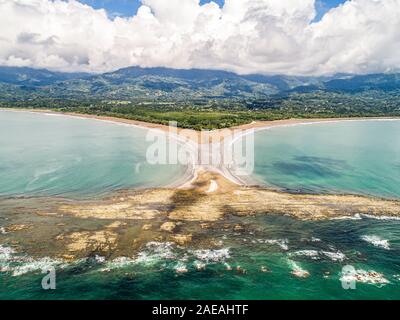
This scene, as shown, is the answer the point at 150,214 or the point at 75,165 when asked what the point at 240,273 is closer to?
the point at 150,214

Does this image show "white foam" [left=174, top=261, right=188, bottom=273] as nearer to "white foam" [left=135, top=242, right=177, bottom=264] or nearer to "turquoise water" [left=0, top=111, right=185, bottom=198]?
"white foam" [left=135, top=242, right=177, bottom=264]

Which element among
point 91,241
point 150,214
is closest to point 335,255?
point 150,214

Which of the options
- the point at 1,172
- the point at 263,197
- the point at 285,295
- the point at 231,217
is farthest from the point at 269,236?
A: the point at 1,172

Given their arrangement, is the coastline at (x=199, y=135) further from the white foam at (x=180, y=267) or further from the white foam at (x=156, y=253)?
the white foam at (x=180, y=267)

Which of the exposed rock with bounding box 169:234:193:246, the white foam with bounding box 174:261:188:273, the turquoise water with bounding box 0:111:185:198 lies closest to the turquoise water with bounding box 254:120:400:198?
the turquoise water with bounding box 0:111:185:198

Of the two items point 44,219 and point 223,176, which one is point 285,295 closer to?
point 44,219
